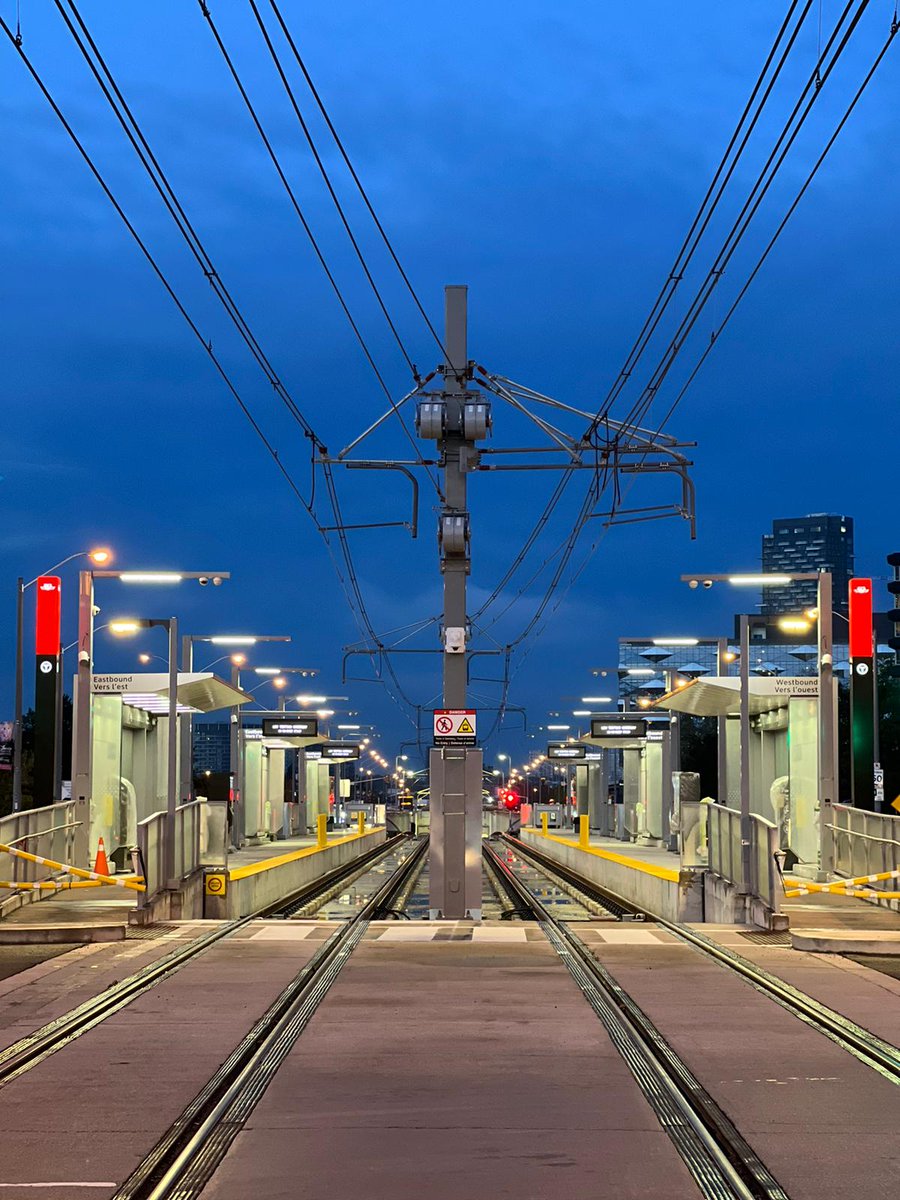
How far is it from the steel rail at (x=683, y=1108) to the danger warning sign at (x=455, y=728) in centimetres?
1017

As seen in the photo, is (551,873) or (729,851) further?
(551,873)

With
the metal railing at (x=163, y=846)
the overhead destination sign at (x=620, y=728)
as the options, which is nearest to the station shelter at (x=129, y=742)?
the metal railing at (x=163, y=846)

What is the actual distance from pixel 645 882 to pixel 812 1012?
907 inches

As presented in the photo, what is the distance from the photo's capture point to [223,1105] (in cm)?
848

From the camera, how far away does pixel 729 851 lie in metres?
24.3

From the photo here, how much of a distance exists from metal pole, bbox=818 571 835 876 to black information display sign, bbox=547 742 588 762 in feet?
166

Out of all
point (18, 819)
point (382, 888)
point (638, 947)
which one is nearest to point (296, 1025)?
point (638, 947)

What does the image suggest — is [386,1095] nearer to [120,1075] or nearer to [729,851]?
[120,1075]

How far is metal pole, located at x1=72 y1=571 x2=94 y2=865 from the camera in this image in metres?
26.9

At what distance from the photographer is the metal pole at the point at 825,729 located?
27172 millimetres

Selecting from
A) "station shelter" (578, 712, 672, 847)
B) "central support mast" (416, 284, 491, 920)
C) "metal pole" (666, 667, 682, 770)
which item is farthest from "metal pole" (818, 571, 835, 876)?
"station shelter" (578, 712, 672, 847)

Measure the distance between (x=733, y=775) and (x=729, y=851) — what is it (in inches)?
584

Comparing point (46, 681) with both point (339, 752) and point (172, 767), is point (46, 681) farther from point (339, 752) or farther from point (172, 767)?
point (339, 752)

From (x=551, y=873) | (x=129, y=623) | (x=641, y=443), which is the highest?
(x=641, y=443)
